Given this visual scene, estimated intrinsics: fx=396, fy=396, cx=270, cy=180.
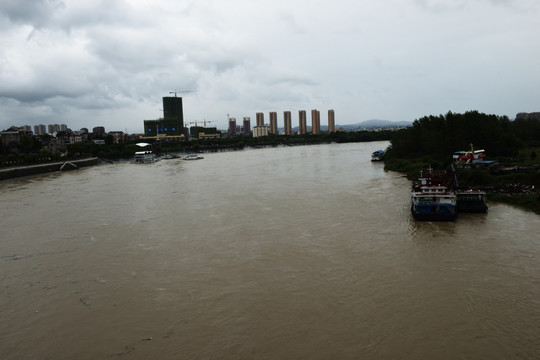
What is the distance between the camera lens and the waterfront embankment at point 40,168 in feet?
109

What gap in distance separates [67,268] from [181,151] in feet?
217

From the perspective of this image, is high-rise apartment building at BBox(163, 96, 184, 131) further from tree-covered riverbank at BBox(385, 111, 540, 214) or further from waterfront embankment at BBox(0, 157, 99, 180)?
tree-covered riverbank at BBox(385, 111, 540, 214)

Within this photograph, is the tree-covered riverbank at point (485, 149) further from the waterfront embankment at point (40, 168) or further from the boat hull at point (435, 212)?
the waterfront embankment at point (40, 168)

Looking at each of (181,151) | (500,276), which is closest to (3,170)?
(500,276)

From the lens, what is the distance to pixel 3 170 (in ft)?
109

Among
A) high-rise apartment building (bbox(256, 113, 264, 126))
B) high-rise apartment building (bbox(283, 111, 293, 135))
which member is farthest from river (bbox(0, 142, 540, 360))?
high-rise apartment building (bbox(256, 113, 264, 126))

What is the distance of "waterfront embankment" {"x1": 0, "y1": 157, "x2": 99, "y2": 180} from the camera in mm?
33322

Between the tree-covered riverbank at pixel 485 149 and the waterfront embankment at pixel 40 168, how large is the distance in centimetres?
3100

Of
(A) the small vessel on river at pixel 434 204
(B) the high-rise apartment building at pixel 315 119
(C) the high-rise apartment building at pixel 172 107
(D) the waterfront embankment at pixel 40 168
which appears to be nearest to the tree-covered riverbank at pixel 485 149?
(A) the small vessel on river at pixel 434 204

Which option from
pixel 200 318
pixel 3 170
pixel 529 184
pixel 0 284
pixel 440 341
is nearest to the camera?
pixel 440 341

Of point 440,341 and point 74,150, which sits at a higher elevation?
point 74,150

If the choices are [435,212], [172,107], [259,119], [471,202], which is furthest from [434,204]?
[259,119]

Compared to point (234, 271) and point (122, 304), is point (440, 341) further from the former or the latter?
point (122, 304)

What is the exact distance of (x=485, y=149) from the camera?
26969mm
